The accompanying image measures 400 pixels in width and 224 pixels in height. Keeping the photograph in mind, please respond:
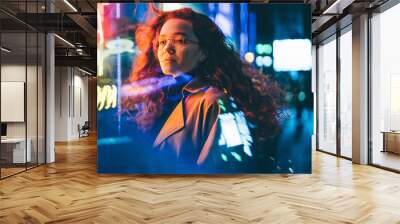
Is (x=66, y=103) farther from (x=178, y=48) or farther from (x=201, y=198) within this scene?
(x=201, y=198)

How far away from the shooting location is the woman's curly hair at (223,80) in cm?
675

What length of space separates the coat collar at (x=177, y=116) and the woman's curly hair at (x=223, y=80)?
0.54 ft

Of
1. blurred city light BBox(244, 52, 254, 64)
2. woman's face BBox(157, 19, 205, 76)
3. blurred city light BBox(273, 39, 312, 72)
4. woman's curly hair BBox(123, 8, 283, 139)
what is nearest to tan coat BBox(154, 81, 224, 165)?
woman's curly hair BBox(123, 8, 283, 139)

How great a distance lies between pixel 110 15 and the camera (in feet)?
22.3

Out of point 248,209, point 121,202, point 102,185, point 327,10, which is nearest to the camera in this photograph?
point 248,209

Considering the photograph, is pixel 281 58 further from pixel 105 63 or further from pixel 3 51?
pixel 3 51

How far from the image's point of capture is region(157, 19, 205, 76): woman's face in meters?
6.75

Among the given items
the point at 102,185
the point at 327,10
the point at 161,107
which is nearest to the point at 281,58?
the point at 327,10

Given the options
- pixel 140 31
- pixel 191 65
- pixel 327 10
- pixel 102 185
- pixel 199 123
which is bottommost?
pixel 102 185

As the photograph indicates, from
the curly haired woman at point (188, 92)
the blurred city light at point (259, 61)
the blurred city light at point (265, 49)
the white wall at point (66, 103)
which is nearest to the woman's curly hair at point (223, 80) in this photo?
the curly haired woman at point (188, 92)

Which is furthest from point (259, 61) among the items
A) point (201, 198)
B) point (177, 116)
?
point (201, 198)

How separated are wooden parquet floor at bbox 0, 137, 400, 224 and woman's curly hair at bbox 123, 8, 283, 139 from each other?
3.59 ft

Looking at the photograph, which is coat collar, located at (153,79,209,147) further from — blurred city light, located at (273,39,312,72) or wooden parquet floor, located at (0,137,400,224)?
blurred city light, located at (273,39,312,72)

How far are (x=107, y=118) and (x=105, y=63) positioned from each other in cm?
100
